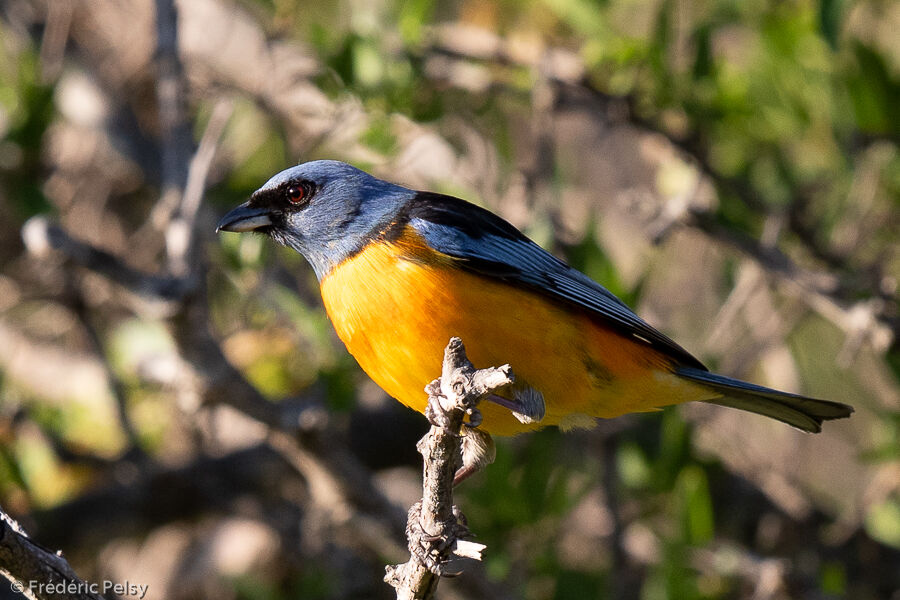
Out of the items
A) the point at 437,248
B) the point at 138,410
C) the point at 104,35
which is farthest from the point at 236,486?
the point at 104,35

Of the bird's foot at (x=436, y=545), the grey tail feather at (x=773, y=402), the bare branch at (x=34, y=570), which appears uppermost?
the grey tail feather at (x=773, y=402)

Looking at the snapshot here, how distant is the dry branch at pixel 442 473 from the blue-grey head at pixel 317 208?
3.15 ft

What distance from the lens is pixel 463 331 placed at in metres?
3.41

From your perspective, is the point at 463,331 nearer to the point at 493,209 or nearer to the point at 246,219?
the point at 246,219

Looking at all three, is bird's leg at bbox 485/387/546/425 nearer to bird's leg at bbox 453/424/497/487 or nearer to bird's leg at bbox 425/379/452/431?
bird's leg at bbox 425/379/452/431

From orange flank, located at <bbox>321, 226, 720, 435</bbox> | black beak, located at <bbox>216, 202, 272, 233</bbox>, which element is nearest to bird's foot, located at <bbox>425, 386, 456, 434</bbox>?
orange flank, located at <bbox>321, 226, 720, 435</bbox>

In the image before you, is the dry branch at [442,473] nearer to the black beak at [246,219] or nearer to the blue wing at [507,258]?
the blue wing at [507,258]

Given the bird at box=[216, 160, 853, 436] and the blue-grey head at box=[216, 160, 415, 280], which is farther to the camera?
the blue-grey head at box=[216, 160, 415, 280]

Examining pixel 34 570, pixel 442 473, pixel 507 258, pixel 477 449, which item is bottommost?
pixel 34 570

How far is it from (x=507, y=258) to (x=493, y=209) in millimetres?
1925

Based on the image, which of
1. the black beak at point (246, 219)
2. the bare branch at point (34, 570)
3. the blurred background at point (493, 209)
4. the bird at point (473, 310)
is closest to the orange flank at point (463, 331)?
the bird at point (473, 310)

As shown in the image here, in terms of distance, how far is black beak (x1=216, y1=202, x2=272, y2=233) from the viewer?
407 centimetres

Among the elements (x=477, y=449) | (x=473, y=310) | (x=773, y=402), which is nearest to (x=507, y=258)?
(x=473, y=310)

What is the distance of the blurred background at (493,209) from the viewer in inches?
196
